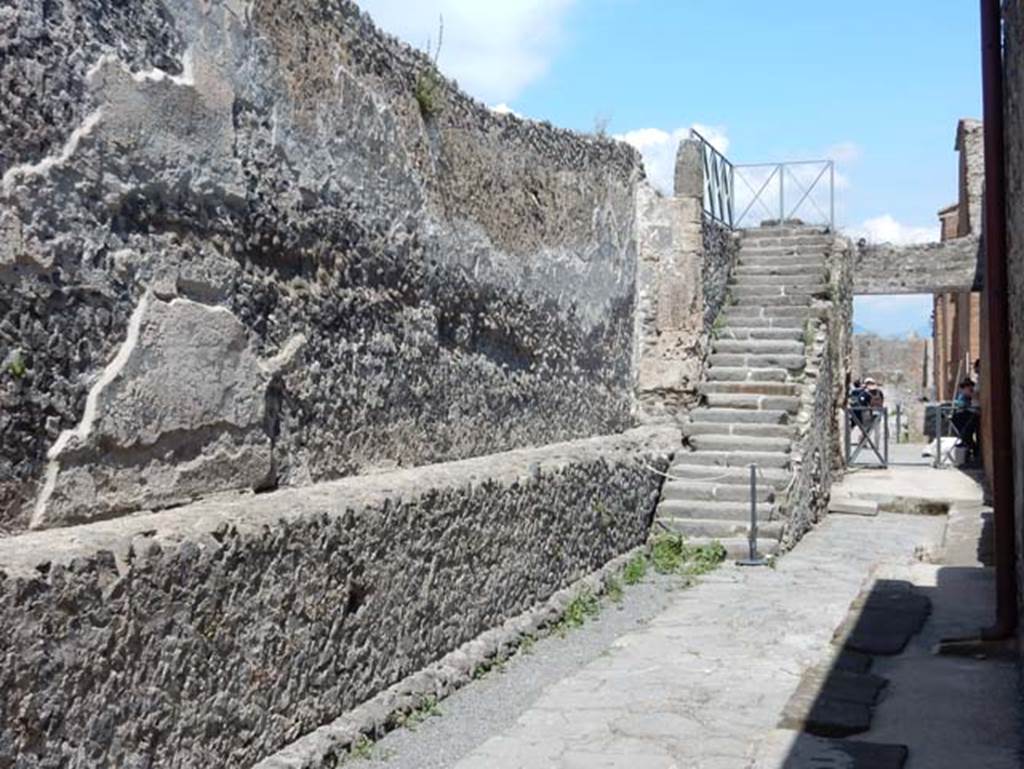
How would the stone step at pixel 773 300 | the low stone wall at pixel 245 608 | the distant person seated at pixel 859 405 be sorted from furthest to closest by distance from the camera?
the distant person seated at pixel 859 405
the stone step at pixel 773 300
the low stone wall at pixel 245 608

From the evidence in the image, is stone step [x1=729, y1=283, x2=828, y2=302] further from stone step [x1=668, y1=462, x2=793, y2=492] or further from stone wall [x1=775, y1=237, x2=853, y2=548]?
stone step [x1=668, y1=462, x2=793, y2=492]

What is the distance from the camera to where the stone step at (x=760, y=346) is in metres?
10.9

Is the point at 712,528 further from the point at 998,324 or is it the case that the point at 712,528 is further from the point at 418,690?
the point at 418,690

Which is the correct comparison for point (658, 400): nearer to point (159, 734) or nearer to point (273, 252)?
point (273, 252)

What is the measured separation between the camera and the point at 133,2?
147 inches

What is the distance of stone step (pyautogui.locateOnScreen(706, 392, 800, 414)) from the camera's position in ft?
33.8

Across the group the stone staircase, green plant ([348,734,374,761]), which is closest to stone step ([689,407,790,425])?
the stone staircase

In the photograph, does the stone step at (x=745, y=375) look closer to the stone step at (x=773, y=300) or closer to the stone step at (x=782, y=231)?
the stone step at (x=773, y=300)

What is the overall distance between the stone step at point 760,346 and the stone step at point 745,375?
1.08ft

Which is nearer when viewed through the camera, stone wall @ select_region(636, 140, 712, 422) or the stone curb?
the stone curb

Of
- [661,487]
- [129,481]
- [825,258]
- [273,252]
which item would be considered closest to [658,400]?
[661,487]

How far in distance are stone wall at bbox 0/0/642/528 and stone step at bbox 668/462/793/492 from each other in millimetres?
2541

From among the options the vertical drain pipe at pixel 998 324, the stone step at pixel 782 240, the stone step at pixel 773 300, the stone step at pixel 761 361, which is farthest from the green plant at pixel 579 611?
the stone step at pixel 782 240

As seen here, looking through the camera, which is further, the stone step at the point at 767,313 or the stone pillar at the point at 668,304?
the stone step at the point at 767,313
